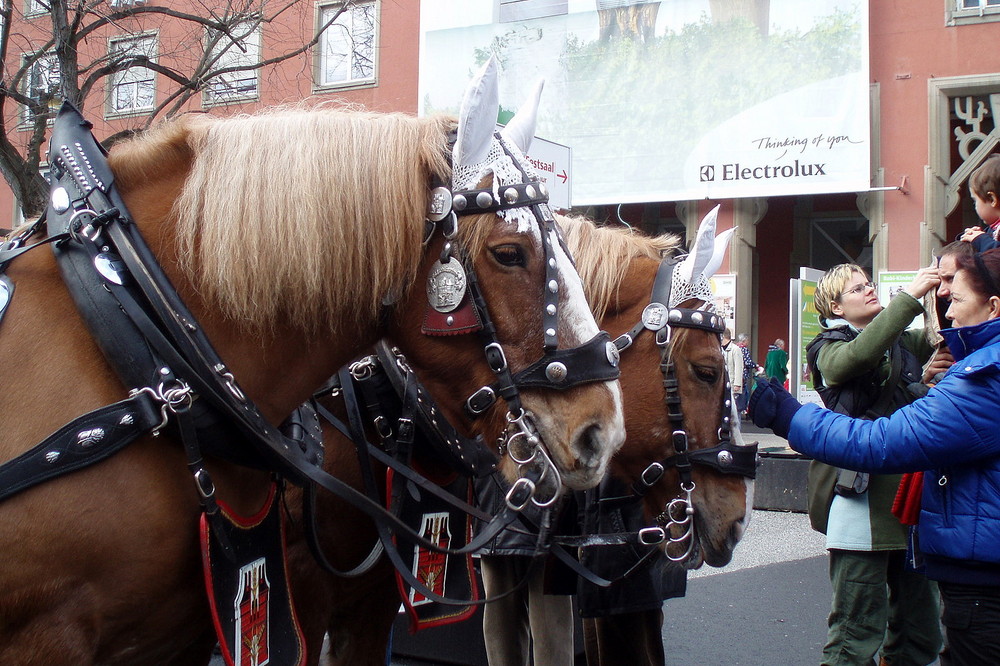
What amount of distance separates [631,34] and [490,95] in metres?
14.6

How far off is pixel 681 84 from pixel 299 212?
1443cm

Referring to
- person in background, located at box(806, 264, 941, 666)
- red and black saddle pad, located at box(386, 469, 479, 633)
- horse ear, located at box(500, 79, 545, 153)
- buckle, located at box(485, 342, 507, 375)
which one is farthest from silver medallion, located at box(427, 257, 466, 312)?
person in background, located at box(806, 264, 941, 666)

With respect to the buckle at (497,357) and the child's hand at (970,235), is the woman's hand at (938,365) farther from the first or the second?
the buckle at (497,357)

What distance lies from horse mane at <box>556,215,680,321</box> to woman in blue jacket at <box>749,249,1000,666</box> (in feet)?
2.95

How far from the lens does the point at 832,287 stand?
3764 mm

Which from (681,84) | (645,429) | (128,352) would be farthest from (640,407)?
(681,84)

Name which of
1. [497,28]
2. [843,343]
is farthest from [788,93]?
[843,343]

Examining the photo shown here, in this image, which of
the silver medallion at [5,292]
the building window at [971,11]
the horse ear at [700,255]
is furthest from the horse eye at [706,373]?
the building window at [971,11]

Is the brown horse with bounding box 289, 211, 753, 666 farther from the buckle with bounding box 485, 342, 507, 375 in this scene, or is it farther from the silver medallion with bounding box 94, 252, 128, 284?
the silver medallion with bounding box 94, 252, 128, 284

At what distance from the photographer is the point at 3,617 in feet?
4.94

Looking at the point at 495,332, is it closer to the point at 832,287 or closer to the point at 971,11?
the point at 832,287

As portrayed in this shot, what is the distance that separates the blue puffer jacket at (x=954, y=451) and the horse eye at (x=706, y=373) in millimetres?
565

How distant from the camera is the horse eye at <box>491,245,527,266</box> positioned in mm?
1865

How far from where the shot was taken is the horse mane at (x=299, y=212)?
175 cm
